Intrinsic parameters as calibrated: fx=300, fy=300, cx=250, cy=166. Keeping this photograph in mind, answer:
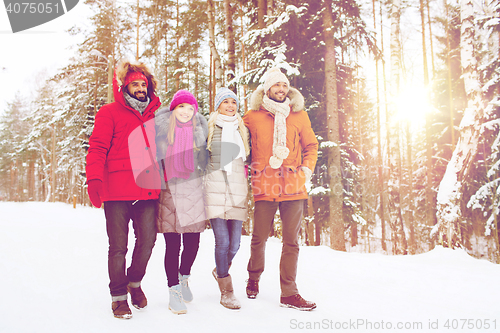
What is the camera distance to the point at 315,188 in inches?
340

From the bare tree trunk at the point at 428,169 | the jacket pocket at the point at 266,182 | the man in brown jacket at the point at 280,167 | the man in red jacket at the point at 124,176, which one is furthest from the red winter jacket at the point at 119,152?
the bare tree trunk at the point at 428,169

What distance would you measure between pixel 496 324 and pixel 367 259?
2220 millimetres

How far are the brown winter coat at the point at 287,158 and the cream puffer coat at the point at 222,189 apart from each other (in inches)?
7.0

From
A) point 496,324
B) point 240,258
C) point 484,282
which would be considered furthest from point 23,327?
point 484,282

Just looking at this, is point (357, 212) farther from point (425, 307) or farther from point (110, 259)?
point (110, 259)

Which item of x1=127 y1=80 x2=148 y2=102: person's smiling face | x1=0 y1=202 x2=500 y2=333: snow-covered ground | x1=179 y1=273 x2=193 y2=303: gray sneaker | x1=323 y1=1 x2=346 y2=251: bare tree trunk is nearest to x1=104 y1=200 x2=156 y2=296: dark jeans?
x1=0 y1=202 x2=500 y2=333: snow-covered ground

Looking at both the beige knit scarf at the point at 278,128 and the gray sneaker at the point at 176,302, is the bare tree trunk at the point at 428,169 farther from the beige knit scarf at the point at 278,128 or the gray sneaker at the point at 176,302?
the gray sneaker at the point at 176,302

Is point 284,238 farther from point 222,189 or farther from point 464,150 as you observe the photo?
point 464,150

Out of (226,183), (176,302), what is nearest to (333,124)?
(226,183)

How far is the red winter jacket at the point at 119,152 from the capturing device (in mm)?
2631

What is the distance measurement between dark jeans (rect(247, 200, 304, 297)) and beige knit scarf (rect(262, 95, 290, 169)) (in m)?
0.46

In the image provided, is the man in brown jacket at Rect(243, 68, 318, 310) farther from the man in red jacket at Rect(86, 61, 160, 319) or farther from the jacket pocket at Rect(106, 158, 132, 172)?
the jacket pocket at Rect(106, 158, 132, 172)

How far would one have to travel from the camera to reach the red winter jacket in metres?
2.63

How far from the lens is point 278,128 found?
322 cm
